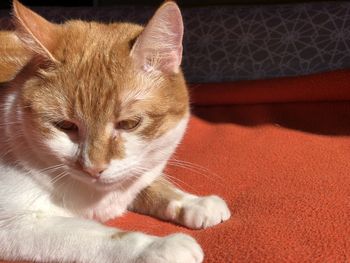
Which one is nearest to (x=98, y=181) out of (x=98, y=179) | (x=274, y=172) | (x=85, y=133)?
(x=98, y=179)

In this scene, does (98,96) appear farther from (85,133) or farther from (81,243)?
(81,243)

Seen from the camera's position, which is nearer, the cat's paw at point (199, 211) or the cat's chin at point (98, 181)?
the cat's chin at point (98, 181)

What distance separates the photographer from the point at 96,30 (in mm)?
1277

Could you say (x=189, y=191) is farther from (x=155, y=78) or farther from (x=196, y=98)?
(x=196, y=98)

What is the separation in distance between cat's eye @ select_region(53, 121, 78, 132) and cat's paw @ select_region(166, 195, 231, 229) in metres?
0.38

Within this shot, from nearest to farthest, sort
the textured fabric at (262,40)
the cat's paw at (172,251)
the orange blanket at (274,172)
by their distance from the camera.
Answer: the cat's paw at (172,251)
the orange blanket at (274,172)
the textured fabric at (262,40)

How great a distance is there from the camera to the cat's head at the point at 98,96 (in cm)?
111

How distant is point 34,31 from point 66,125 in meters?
0.23

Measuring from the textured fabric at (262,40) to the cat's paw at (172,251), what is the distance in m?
1.30

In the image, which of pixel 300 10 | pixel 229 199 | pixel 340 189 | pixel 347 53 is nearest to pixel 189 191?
pixel 229 199

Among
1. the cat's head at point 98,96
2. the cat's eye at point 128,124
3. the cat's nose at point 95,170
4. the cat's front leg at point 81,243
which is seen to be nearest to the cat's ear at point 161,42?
the cat's head at point 98,96

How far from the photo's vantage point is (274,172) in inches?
61.9

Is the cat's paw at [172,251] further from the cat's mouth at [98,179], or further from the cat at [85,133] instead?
the cat's mouth at [98,179]

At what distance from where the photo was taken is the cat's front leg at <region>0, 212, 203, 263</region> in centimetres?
106
